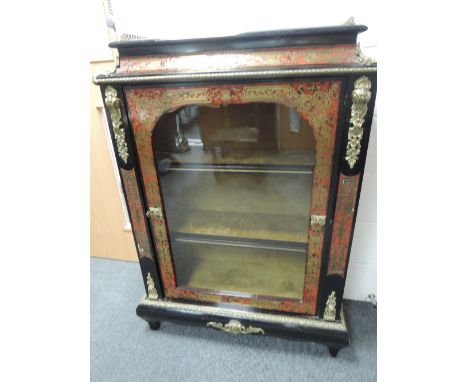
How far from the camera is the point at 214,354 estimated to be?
994 mm

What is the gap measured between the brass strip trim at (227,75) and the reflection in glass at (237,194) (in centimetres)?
9

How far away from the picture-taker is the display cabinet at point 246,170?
612mm

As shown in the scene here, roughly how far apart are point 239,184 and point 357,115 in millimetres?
419

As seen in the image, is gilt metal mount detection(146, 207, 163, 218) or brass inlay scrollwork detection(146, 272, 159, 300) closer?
gilt metal mount detection(146, 207, 163, 218)

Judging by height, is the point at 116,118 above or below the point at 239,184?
above

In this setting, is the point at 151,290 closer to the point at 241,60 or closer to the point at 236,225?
the point at 236,225

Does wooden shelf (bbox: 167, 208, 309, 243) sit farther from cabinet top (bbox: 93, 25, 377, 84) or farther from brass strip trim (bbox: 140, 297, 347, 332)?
cabinet top (bbox: 93, 25, 377, 84)

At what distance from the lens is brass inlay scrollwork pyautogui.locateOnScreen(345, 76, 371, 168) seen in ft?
1.90

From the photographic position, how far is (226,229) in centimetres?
96

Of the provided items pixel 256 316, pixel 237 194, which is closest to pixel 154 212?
pixel 237 194

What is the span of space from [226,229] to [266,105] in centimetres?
46

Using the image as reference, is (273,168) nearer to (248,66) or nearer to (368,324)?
(248,66)

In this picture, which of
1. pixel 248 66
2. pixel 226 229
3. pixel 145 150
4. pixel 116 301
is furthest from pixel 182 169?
pixel 116 301

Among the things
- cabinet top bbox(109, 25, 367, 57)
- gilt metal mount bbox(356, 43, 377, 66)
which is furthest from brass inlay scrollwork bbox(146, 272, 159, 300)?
gilt metal mount bbox(356, 43, 377, 66)
